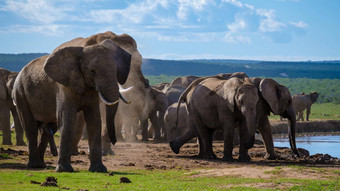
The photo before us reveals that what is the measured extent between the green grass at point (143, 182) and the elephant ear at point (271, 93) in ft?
20.0

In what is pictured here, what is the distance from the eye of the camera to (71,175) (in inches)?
471

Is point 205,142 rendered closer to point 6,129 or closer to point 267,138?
point 267,138

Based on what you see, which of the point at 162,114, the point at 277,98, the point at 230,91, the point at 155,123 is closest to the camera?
the point at 230,91

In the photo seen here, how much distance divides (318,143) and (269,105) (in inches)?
440

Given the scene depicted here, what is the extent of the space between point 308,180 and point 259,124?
6908 millimetres

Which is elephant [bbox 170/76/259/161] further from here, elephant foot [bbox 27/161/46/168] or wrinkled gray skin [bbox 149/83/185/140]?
wrinkled gray skin [bbox 149/83/185/140]

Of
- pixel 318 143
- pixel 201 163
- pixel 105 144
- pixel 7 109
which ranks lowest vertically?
pixel 318 143

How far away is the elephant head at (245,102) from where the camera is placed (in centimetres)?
1641

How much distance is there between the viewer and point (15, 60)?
162500 millimetres

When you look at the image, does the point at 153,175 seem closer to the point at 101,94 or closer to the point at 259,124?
the point at 101,94

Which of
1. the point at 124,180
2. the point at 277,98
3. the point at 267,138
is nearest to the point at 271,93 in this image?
the point at 277,98

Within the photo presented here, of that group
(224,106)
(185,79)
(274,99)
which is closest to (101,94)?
(224,106)

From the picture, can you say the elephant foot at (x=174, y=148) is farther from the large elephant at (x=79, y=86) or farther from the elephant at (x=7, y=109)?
the large elephant at (x=79, y=86)

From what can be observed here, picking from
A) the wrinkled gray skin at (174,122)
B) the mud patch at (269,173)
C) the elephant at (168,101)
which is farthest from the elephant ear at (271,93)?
the elephant at (168,101)
